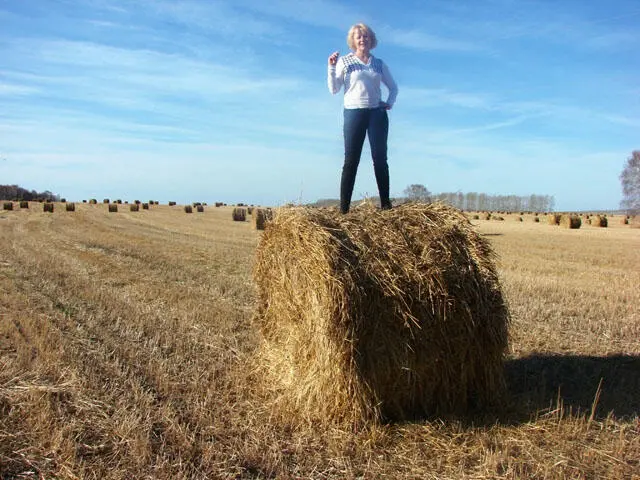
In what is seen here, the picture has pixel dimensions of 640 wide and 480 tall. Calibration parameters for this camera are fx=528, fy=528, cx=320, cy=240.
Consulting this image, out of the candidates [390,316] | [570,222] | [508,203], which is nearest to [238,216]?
[570,222]

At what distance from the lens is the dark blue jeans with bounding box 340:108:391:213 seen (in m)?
5.32

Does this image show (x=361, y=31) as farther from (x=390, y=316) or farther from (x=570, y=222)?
(x=570, y=222)

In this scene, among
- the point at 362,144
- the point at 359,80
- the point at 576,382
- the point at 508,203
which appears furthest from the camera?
the point at 508,203

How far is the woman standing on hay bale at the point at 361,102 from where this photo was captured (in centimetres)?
530

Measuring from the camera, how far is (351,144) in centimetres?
535

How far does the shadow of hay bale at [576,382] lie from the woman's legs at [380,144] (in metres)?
2.22

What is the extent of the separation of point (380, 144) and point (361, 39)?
1068 mm

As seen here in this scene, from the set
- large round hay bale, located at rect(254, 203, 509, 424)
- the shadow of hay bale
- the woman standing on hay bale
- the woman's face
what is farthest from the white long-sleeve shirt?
the shadow of hay bale

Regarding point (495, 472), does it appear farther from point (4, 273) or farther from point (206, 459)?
Result: point (4, 273)

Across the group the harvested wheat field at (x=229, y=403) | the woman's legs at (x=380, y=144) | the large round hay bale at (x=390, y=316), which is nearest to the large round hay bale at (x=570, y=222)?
the harvested wheat field at (x=229, y=403)

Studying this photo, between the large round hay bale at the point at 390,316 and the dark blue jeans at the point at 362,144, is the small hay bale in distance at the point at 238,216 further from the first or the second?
the large round hay bale at the point at 390,316

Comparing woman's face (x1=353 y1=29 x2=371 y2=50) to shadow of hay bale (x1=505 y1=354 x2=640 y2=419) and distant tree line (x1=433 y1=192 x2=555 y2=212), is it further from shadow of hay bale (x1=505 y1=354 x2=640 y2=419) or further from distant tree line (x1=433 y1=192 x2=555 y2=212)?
distant tree line (x1=433 y1=192 x2=555 y2=212)

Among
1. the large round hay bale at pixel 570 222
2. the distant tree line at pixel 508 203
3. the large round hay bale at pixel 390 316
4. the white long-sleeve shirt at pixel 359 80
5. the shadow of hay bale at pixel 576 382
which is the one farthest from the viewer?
the distant tree line at pixel 508 203

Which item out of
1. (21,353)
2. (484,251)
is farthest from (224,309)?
(484,251)
